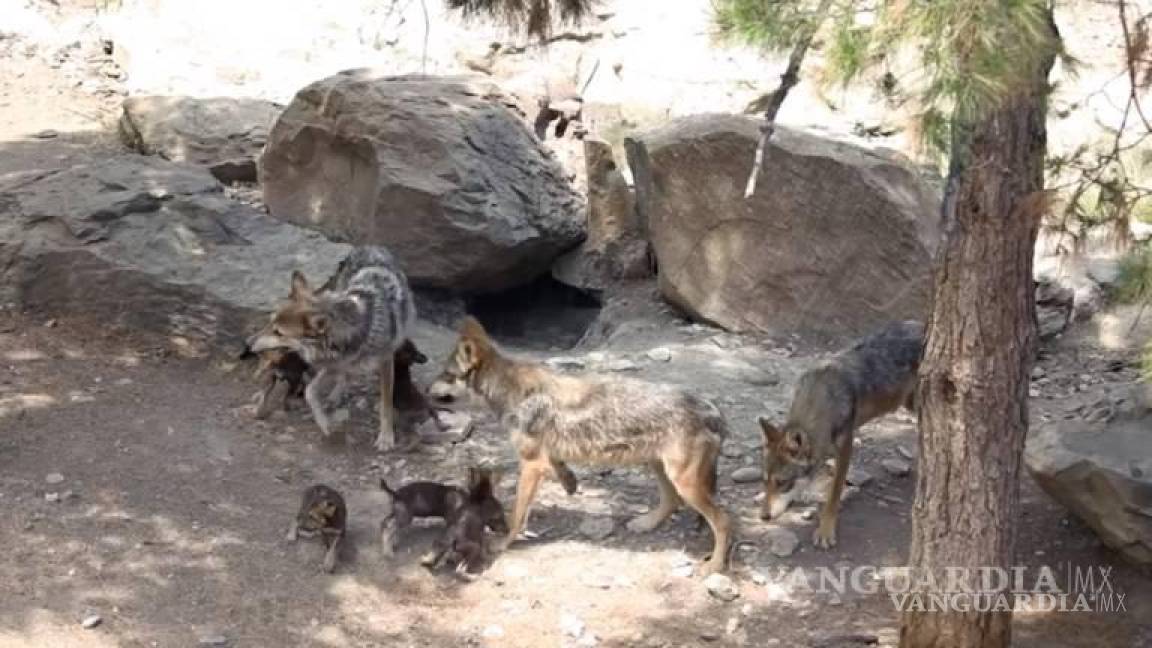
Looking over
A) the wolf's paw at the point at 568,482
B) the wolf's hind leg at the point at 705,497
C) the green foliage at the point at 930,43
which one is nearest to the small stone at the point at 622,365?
the wolf's paw at the point at 568,482

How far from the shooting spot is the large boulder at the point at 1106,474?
7039 mm

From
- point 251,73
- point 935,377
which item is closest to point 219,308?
point 935,377

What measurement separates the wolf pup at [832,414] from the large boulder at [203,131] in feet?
22.5

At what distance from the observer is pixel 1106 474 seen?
7.06m

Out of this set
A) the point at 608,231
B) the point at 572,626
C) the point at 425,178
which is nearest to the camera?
the point at 572,626

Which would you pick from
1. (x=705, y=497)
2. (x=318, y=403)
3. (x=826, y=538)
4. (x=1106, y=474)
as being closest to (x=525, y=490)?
(x=705, y=497)

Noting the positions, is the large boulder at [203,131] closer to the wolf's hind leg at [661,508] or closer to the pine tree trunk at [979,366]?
the wolf's hind leg at [661,508]

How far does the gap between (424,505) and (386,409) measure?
1.47 meters

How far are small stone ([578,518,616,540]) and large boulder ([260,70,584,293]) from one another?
383 centimetres

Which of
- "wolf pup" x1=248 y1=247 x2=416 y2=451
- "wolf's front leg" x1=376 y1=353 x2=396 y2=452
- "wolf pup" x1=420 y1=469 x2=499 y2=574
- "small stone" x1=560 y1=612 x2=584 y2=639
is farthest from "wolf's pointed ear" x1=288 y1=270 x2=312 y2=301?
"small stone" x1=560 y1=612 x2=584 y2=639

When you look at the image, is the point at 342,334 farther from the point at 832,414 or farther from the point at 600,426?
the point at 832,414

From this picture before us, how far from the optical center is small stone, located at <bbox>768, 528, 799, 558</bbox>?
7629 mm

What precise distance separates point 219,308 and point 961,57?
6.90 metres

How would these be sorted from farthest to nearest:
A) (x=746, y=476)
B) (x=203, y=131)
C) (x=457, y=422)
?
(x=203, y=131) → (x=457, y=422) → (x=746, y=476)
